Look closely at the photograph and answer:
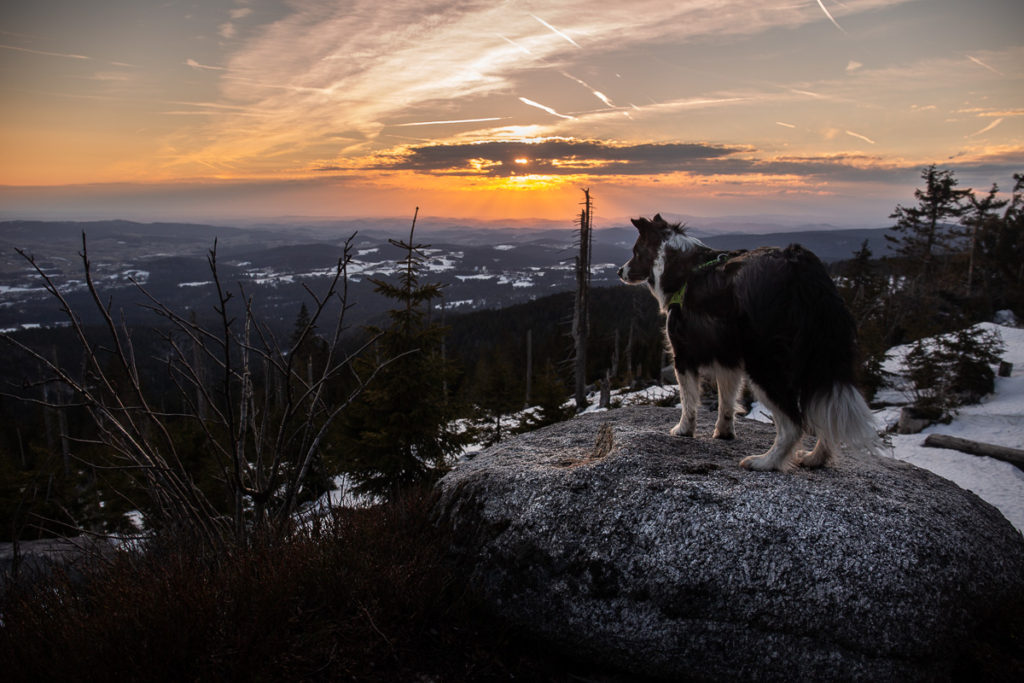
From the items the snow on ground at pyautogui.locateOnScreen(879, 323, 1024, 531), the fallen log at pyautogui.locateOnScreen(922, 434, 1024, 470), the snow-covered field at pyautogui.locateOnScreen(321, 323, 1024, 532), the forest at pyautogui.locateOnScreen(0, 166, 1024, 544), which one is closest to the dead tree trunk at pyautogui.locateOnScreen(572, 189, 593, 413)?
the forest at pyautogui.locateOnScreen(0, 166, 1024, 544)

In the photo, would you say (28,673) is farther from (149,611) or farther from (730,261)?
(730,261)

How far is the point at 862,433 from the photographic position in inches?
157

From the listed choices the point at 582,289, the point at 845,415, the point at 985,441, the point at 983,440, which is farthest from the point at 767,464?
the point at 582,289

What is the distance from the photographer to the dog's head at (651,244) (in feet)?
17.7

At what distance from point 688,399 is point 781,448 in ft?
3.78

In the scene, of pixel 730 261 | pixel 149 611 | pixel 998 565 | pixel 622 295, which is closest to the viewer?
pixel 149 611

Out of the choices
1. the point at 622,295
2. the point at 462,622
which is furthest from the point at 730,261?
the point at 622,295

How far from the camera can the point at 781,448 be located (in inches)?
172

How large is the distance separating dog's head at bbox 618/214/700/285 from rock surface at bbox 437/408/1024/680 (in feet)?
7.04

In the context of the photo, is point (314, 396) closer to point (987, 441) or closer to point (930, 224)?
point (987, 441)

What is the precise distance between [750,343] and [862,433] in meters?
1.00

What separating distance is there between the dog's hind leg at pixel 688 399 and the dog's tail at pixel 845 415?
1.29 meters

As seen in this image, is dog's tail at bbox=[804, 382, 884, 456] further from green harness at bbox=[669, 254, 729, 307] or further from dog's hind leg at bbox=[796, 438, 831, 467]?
green harness at bbox=[669, 254, 729, 307]

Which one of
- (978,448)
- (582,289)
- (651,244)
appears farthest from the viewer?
(582,289)
